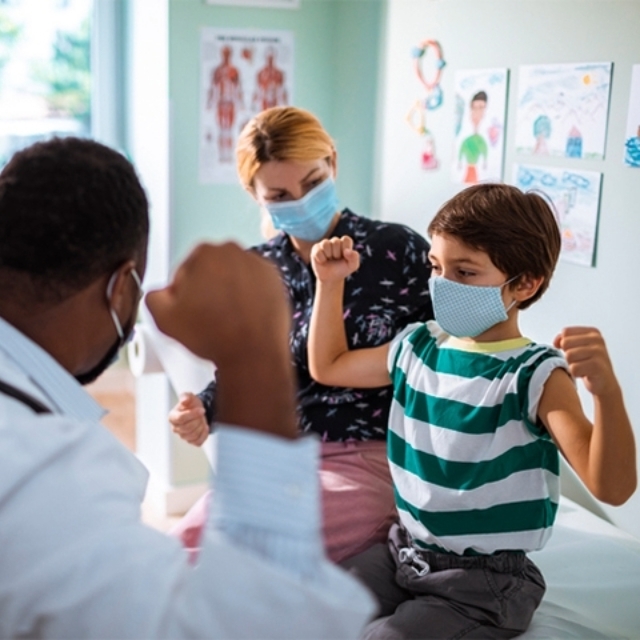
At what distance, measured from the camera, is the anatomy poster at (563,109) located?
6.71 ft

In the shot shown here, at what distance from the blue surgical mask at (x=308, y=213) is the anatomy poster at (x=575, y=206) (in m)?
0.48

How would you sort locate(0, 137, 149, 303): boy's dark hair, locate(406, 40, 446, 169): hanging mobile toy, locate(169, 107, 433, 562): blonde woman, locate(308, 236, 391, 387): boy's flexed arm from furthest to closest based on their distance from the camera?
locate(406, 40, 446, 169): hanging mobile toy
locate(169, 107, 433, 562): blonde woman
locate(308, 236, 391, 387): boy's flexed arm
locate(0, 137, 149, 303): boy's dark hair

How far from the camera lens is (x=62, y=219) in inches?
35.0

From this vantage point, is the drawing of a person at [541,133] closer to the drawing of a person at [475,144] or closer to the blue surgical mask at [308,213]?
the drawing of a person at [475,144]

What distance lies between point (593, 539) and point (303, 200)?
911 millimetres

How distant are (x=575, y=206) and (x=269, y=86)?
1367mm

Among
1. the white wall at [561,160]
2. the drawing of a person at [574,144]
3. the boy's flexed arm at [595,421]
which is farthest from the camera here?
the drawing of a person at [574,144]

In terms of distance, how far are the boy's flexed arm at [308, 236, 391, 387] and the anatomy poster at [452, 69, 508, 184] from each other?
2.59 feet

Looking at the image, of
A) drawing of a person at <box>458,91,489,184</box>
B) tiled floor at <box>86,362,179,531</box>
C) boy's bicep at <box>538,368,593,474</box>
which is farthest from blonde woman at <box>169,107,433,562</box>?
tiled floor at <box>86,362,179,531</box>

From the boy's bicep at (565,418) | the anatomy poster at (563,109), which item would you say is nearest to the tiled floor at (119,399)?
the anatomy poster at (563,109)

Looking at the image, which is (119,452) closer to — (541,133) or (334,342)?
(334,342)

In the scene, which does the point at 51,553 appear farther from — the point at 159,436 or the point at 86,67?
the point at 86,67

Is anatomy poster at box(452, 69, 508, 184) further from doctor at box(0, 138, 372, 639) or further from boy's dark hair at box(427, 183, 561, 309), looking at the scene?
doctor at box(0, 138, 372, 639)

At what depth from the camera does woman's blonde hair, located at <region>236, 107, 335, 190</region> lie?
191 cm
